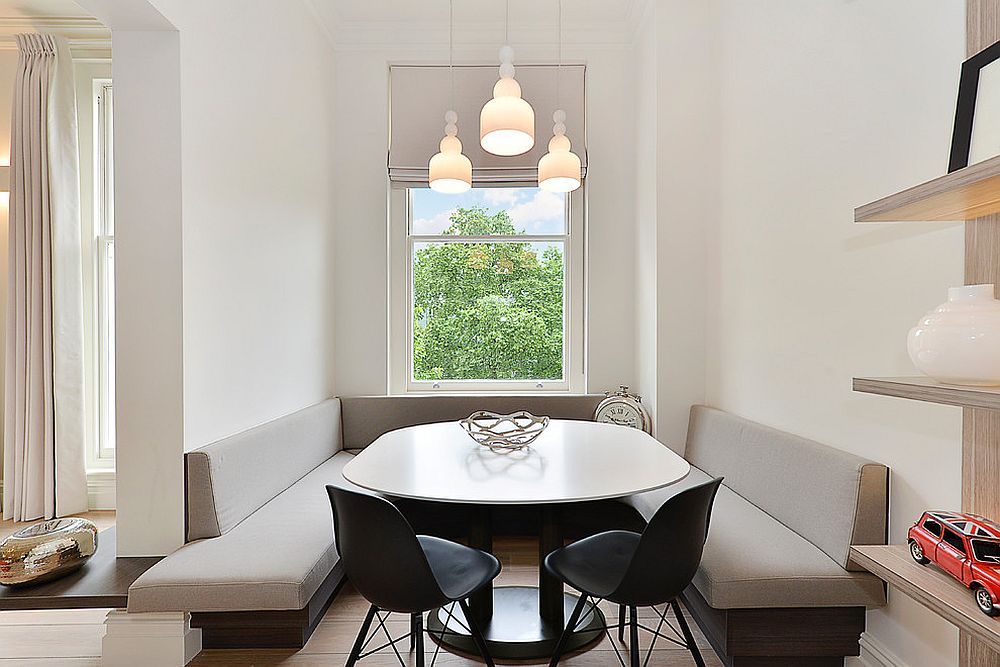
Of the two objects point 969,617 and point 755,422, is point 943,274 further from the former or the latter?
point 755,422

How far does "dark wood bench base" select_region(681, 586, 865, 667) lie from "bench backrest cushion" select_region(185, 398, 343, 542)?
1.82 metres

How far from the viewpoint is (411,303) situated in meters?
4.41

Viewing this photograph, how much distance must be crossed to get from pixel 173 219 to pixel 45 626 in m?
1.66

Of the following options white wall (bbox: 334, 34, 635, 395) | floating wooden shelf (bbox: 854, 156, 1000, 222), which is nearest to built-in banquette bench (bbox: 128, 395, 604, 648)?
white wall (bbox: 334, 34, 635, 395)

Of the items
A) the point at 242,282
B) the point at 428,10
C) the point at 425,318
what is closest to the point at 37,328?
the point at 242,282

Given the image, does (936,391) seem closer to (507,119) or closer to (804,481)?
(804,481)

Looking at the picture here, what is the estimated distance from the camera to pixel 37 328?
12.1ft

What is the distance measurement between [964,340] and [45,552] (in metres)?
2.65

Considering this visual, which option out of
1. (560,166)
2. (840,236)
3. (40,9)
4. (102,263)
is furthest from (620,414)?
(40,9)

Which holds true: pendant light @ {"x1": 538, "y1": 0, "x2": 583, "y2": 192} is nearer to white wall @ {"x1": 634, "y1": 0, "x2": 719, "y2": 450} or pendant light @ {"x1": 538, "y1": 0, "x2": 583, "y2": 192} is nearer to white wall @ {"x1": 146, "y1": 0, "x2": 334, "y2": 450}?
white wall @ {"x1": 634, "y1": 0, "x2": 719, "y2": 450}

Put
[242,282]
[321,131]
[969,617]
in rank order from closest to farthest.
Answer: [969,617]
[242,282]
[321,131]

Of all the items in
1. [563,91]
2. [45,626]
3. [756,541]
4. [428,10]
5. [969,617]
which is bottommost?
[45,626]

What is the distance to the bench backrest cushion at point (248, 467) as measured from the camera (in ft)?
7.84

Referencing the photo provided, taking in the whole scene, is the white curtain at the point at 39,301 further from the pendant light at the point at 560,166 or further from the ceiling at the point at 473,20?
the pendant light at the point at 560,166
